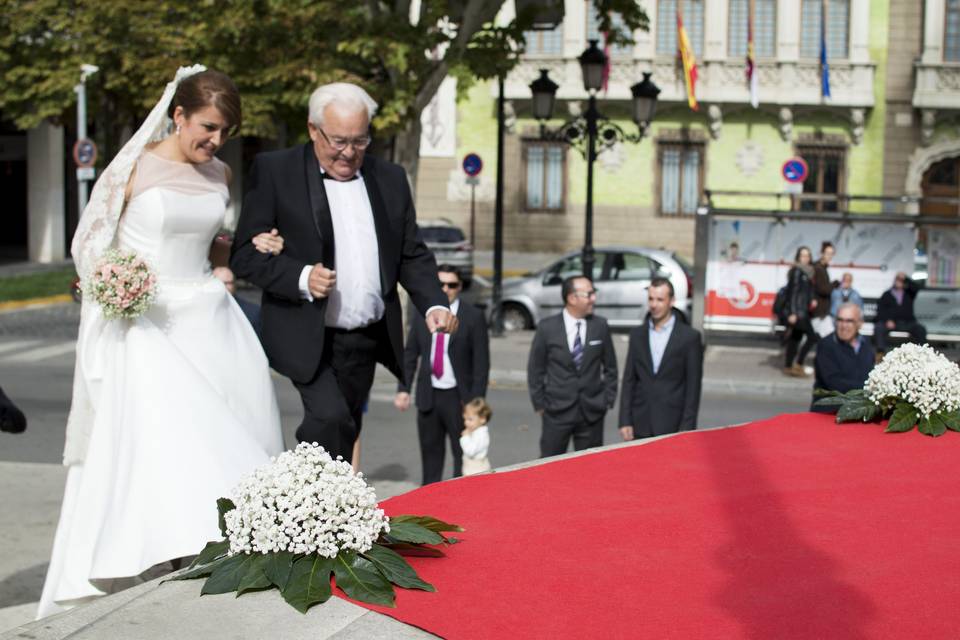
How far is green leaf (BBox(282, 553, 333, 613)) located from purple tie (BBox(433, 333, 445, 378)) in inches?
261

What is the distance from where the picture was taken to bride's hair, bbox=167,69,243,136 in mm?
6039

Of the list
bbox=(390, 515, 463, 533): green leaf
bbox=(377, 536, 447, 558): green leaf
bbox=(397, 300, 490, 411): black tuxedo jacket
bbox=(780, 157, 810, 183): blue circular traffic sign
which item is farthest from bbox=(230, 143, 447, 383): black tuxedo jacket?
bbox=(780, 157, 810, 183): blue circular traffic sign

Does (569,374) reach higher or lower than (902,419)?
lower

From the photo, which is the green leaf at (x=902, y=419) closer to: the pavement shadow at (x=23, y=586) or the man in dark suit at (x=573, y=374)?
the pavement shadow at (x=23, y=586)

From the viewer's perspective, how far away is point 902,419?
568cm

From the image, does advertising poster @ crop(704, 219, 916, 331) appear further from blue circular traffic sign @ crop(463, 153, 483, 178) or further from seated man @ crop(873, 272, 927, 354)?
blue circular traffic sign @ crop(463, 153, 483, 178)

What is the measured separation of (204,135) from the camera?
6137 millimetres

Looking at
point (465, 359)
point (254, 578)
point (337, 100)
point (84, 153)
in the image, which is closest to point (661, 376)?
point (465, 359)

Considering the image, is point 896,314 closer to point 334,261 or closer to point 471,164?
point 334,261

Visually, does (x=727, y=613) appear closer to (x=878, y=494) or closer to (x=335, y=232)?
(x=878, y=494)

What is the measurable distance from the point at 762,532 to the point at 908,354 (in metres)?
2.19

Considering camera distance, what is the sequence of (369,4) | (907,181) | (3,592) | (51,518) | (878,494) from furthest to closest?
(907,181), (369,4), (51,518), (3,592), (878,494)

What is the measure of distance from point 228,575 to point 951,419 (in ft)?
10.5

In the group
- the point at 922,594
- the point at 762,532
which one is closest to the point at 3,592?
the point at 762,532
